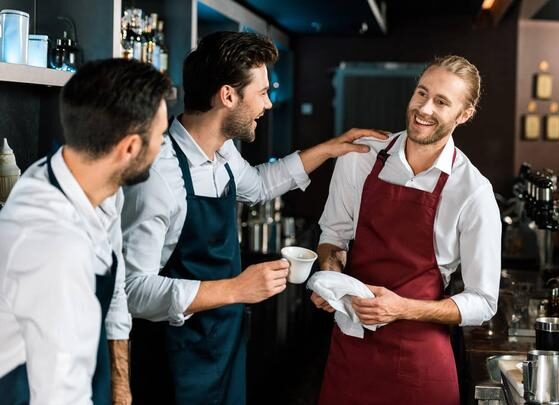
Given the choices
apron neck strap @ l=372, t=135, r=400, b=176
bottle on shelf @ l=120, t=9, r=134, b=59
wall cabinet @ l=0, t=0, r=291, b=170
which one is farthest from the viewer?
bottle on shelf @ l=120, t=9, r=134, b=59

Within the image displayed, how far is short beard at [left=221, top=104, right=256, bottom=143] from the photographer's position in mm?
2393

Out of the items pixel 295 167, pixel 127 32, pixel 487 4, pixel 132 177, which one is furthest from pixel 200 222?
pixel 487 4

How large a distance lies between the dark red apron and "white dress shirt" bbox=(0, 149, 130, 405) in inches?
45.8

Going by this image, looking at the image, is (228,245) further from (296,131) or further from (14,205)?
(296,131)

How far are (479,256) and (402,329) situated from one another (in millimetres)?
326

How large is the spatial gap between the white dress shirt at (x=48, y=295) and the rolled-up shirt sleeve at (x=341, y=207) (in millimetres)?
1234

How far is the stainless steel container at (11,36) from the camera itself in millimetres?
2537

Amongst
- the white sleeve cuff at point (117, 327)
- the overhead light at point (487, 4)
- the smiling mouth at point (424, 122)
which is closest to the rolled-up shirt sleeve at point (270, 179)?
the smiling mouth at point (424, 122)

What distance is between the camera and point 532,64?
8156 millimetres

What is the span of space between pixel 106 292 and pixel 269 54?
3.21 ft

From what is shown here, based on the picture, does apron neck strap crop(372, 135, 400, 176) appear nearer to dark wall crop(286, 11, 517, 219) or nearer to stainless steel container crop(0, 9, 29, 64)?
stainless steel container crop(0, 9, 29, 64)

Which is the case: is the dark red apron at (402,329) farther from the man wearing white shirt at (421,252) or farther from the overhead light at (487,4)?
the overhead light at (487,4)

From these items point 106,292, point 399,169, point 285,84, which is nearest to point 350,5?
point 285,84

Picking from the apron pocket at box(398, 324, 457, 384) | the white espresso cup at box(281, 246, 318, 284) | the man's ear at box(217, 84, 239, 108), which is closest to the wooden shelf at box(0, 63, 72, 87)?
the man's ear at box(217, 84, 239, 108)
